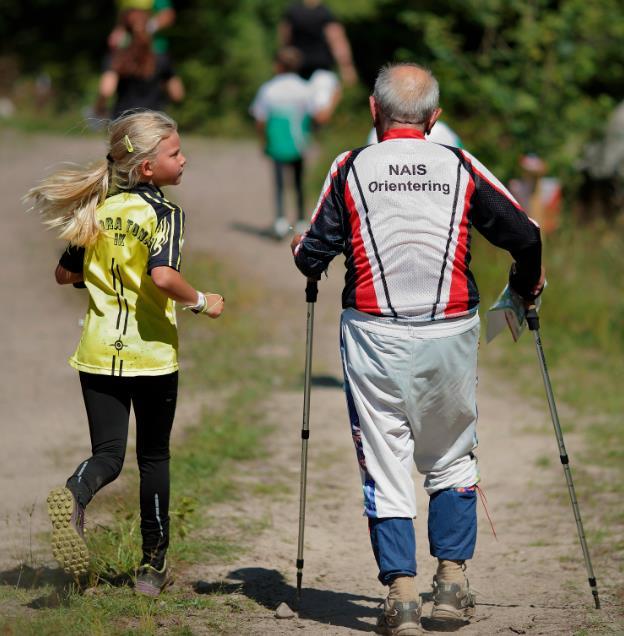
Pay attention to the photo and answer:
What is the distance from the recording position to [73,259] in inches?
173

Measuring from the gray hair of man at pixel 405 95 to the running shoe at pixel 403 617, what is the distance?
65.8 inches

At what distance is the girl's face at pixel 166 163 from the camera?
14.3 feet

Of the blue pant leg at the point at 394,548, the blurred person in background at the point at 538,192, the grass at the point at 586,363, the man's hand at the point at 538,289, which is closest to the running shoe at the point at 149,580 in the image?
the blue pant leg at the point at 394,548

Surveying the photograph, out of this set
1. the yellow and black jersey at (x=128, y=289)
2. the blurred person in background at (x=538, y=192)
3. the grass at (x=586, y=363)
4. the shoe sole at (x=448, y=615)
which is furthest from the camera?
the blurred person in background at (x=538, y=192)

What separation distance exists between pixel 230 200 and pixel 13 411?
20.3 ft

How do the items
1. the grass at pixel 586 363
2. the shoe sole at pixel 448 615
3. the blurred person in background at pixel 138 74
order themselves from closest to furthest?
the shoe sole at pixel 448 615
the grass at pixel 586 363
the blurred person in background at pixel 138 74

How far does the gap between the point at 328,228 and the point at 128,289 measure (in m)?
0.77

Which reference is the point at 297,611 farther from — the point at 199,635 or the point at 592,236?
the point at 592,236

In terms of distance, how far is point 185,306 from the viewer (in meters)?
4.29

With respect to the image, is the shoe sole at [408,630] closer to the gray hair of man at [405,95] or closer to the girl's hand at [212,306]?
the girl's hand at [212,306]

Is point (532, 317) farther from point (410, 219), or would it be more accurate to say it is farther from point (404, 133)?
point (404, 133)

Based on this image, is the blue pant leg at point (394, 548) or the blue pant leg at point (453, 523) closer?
the blue pant leg at point (394, 548)

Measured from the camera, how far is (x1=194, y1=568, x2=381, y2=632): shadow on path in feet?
14.6

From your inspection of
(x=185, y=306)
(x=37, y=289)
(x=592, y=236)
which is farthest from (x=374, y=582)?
(x=592, y=236)
